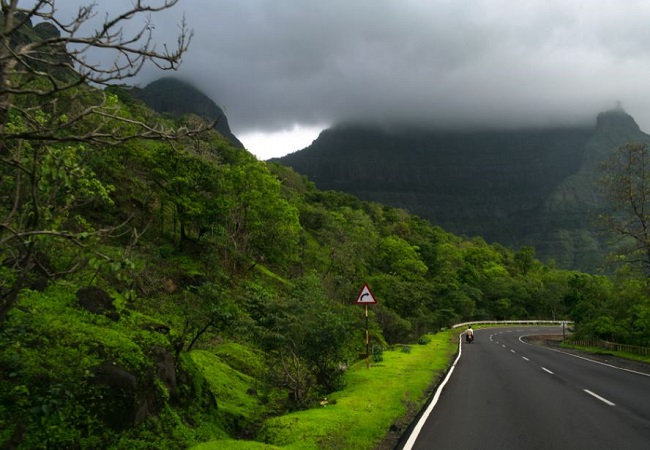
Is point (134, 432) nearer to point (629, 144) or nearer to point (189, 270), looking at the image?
point (189, 270)

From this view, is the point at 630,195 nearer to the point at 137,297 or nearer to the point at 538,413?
the point at 538,413

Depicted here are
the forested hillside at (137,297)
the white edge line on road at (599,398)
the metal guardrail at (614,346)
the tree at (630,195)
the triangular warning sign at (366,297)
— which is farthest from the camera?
the metal guardrail at (614,346)

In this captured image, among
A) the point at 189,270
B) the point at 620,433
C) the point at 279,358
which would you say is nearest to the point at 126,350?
the point at 279,358

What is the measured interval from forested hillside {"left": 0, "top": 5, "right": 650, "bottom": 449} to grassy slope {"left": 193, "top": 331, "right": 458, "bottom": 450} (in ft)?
1.57

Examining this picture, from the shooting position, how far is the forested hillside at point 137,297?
161 inches

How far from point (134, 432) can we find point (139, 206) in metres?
28.8

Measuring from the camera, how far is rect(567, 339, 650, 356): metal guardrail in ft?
90.5

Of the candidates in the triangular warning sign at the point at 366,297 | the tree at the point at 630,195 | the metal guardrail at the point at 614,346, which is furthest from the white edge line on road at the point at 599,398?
the metal guardrail at the point at 614,346

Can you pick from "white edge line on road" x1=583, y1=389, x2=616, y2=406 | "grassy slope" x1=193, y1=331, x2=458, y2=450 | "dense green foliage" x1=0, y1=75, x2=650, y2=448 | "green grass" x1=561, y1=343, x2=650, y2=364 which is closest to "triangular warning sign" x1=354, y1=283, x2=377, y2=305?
"dense green foliage" x1=0, y1=75, x2=650, y2=448

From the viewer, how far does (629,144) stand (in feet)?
83.5

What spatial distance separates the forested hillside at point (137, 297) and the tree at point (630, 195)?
6.43 feet

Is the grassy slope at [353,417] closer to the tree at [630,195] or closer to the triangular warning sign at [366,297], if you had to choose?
the triangular warning sign at [366,297]

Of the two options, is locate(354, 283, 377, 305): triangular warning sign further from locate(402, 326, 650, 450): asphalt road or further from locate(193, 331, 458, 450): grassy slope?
locate(402, 326, 650, 450): asphalt road

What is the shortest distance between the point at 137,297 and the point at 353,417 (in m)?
5.24
